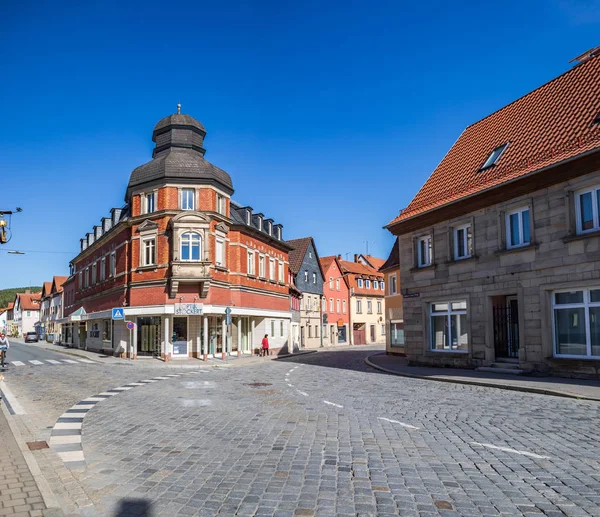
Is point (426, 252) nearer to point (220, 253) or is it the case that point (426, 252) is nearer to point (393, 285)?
point (393, 285)

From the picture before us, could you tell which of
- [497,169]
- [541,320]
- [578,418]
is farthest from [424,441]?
[497,169]

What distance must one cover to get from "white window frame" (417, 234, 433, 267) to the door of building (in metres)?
4.07

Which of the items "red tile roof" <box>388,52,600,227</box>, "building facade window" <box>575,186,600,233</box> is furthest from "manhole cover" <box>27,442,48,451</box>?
"red tile roof" <box>388,52,600,227</box>

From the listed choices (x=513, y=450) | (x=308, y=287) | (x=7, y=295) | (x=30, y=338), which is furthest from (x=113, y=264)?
(x=7, y=295)

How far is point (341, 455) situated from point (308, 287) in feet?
150

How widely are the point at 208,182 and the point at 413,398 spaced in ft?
69.6

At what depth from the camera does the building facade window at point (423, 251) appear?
22547 millimetres

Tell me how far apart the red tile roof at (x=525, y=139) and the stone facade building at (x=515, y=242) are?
0.18ft

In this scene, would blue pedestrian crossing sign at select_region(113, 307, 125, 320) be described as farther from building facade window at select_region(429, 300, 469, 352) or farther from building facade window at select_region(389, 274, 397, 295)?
building facade window at select_region(429, 300, 469, 352)

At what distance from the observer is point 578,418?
958 cm

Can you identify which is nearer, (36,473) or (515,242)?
(36,473)

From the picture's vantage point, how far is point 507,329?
61.7 ft

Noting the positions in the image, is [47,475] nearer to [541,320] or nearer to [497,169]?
[541,320]

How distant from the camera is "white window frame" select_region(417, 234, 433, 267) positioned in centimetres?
2220
